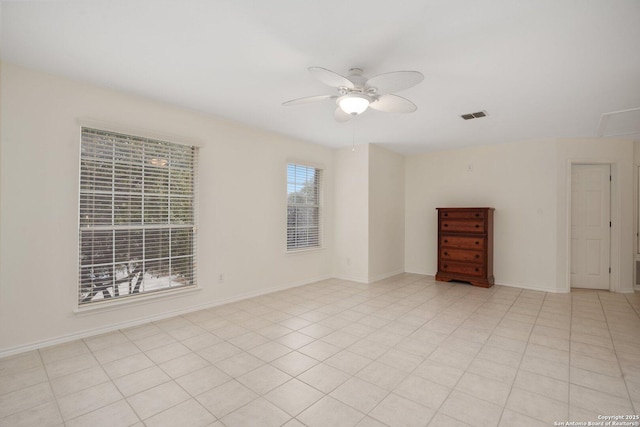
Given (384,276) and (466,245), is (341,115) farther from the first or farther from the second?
(384,276)

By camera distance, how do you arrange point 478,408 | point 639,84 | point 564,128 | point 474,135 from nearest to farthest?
point 478,408 → point 639,84 → point 564,128 → point 474,135

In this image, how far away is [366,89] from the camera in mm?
2301

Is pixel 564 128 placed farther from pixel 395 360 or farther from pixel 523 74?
pixel 395 360

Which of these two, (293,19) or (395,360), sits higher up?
(293,19)

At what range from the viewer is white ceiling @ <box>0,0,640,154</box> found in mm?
1814

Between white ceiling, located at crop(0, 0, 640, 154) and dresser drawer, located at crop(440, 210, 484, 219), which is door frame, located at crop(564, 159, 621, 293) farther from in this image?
white ceiling, located at crop(0, 0, 640, 154)

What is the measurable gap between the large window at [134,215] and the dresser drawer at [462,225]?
4.01m

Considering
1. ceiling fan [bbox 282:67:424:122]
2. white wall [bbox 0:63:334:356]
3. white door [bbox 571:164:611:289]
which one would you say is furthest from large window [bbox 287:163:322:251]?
white door [bbox 571:164:611:289]

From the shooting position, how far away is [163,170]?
11.1 feet

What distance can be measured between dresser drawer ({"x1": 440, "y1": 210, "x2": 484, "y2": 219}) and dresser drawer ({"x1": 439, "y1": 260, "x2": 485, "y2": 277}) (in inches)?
30.3

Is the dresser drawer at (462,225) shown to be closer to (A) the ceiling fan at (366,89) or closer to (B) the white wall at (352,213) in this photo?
(B) the white wall at (352,213)

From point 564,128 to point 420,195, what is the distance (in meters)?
2.41

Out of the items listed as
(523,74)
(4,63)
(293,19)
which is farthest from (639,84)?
(4,63)

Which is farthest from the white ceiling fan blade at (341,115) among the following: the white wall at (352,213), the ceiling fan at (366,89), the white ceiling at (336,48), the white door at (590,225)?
the white door at (590,225)
